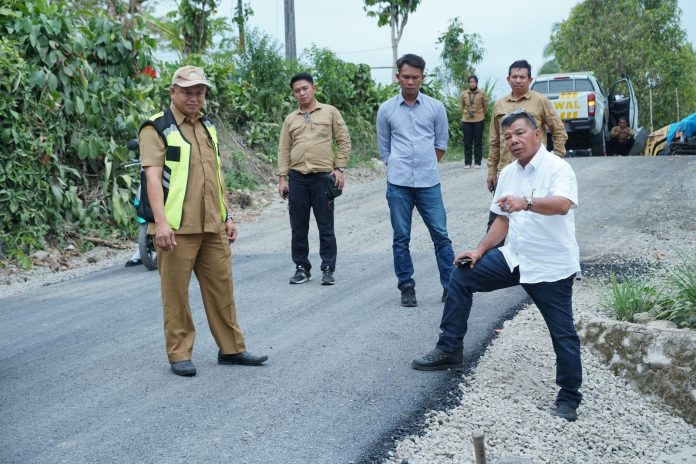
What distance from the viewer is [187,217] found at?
5371 mm

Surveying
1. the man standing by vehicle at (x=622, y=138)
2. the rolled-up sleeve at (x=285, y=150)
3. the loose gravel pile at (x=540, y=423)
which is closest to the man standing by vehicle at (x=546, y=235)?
the loose gravel pile at (x=540, y=423)

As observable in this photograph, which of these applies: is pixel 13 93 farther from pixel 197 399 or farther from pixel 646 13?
pixel 646 13

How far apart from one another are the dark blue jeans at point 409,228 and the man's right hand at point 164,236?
2.62m

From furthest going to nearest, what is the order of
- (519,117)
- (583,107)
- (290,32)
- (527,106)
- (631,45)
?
(631,45), (290,32), (583,107), (527,106), (519,117)

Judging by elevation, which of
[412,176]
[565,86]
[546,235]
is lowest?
[546,235]

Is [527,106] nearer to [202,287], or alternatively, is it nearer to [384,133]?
[384,133]

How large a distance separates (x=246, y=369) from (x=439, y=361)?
4.25ft

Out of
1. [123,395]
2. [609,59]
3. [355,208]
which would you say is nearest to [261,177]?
[355,208]

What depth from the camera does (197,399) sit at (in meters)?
5.04

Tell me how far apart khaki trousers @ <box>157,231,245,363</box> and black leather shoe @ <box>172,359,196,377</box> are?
32 millimetres

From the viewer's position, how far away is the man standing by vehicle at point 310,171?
336 inches

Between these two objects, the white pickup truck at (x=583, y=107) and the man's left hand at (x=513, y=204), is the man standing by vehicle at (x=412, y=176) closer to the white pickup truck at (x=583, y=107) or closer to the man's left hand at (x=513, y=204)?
the man's left hand at (x=513, y=204)

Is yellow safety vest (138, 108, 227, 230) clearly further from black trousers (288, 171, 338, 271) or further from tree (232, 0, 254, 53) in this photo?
tree (232, 0, 254, 53)

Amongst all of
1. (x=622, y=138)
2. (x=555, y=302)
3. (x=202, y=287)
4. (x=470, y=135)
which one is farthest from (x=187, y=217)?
(x=622, y=138)
